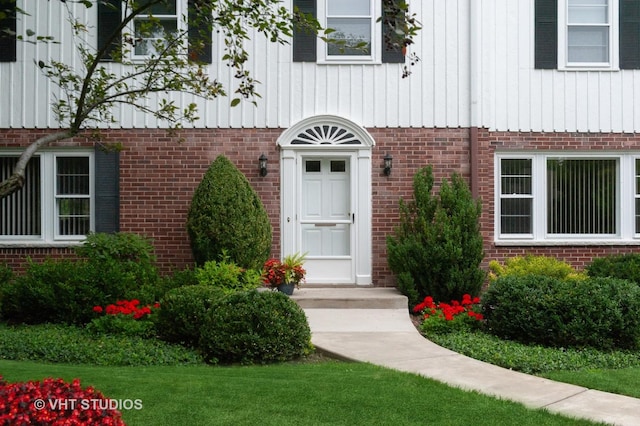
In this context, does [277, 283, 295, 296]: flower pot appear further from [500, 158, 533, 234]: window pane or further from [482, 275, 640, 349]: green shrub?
[500, 158, 533, 234]: window pane

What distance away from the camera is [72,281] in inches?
387

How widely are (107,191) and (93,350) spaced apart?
4282 mm

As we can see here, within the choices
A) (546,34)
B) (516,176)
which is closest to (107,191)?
(516,176)

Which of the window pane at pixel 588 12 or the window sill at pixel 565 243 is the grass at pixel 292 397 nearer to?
the window sill at pixel 565 243

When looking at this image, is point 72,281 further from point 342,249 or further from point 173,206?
point 342,249

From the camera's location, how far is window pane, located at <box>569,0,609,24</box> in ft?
39.8

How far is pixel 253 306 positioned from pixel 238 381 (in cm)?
159

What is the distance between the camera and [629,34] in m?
12.1

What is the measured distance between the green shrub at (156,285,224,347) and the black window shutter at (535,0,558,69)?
7.32 metres

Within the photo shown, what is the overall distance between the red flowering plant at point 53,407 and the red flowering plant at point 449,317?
6.02 m

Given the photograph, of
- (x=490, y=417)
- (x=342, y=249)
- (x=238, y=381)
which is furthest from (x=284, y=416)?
(x=342, y=249)

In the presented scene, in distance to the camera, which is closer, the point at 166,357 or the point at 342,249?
the point at 166,357

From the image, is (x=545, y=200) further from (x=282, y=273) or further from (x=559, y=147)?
(x=282, y=273)

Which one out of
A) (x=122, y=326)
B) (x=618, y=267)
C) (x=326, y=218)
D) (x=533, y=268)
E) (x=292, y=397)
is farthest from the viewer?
(x=326, y=218)
